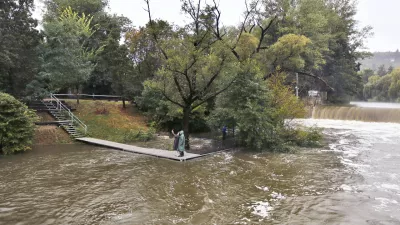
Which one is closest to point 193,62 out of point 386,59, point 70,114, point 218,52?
point 218,52

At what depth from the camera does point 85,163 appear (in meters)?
14.0

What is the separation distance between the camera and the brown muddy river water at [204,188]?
25.7 feet

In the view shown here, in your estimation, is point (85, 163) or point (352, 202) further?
point (85, 163)

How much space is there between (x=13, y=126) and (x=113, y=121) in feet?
30.3

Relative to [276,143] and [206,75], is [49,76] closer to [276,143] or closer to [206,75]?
[206,75]

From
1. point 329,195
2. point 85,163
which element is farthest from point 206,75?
point 329,195

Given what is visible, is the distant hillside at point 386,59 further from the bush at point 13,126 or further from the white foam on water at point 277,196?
the bush at point 13,126

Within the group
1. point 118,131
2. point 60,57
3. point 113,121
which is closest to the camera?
point 118,131

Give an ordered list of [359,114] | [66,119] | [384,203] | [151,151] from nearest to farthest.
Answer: [384,203] → [151,151] → [66,119] → [359,114]

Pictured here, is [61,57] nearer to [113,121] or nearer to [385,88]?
[113,121]

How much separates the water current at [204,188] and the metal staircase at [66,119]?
15.6 ft

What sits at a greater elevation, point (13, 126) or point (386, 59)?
point (386, 59)

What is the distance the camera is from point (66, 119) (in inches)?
917

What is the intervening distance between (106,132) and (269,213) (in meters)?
17.6
